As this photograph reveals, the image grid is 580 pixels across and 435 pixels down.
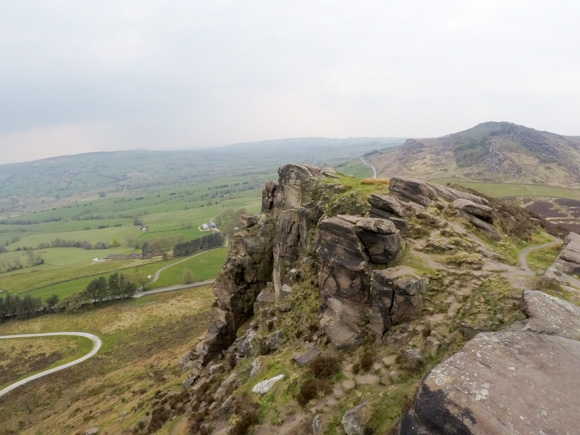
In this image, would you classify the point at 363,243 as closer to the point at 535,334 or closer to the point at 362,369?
the point at 362,369

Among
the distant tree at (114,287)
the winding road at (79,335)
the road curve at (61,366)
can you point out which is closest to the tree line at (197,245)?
the winding road at (79,335)

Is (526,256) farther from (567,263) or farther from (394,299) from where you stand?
(394,299)

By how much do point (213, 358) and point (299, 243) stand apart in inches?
738

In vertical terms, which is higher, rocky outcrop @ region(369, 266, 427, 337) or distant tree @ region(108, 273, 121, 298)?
rocky outcrop @ region(369, 266, 427, 337)

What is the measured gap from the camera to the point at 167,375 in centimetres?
4925

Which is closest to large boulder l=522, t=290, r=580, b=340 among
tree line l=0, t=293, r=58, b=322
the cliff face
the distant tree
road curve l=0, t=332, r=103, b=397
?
the cliff face

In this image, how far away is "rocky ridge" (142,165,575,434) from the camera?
21.7 m

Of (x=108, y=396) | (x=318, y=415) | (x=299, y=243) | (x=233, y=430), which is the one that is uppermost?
(x=299, y=243)

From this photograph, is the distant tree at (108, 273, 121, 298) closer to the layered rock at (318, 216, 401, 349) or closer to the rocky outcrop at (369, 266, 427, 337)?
the layered rock at (318, 216, 401, 349)

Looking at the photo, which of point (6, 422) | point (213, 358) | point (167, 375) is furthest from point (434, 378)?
point (6, 422)

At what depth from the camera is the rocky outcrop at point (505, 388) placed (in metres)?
13.0

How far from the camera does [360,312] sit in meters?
26.9

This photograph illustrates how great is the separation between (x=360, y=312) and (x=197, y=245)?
507 ft

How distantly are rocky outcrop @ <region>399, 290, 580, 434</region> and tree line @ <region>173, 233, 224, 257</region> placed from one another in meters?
162
